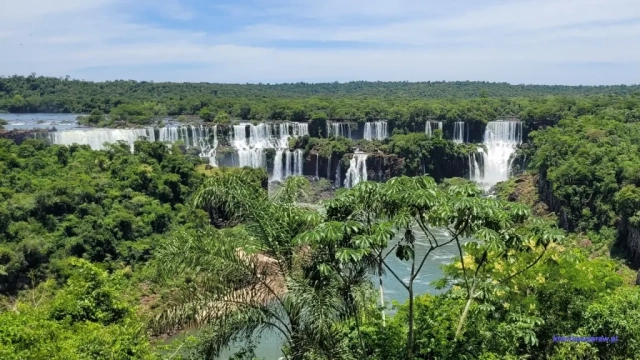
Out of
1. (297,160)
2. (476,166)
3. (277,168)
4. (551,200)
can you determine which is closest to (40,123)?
(277,168)

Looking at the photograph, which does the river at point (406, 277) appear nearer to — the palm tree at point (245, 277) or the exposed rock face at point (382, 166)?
the palm tree at point (245, 277)

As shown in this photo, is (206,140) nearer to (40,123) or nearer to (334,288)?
(40,123)

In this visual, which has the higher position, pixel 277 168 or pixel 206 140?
pixel 206 140

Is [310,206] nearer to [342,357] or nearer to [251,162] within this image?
[342,357]

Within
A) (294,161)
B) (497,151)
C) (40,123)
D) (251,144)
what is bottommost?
(294,161)

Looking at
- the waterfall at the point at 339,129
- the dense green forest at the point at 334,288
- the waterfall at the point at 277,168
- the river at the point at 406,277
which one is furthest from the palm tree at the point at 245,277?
the waterfall at the point at 339,129

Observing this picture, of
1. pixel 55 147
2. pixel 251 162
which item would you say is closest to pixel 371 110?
pixel 251 162

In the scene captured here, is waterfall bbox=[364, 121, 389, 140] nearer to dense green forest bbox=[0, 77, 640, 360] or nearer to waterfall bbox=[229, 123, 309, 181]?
waterfall bbox=[229, 123, 309, 181]
